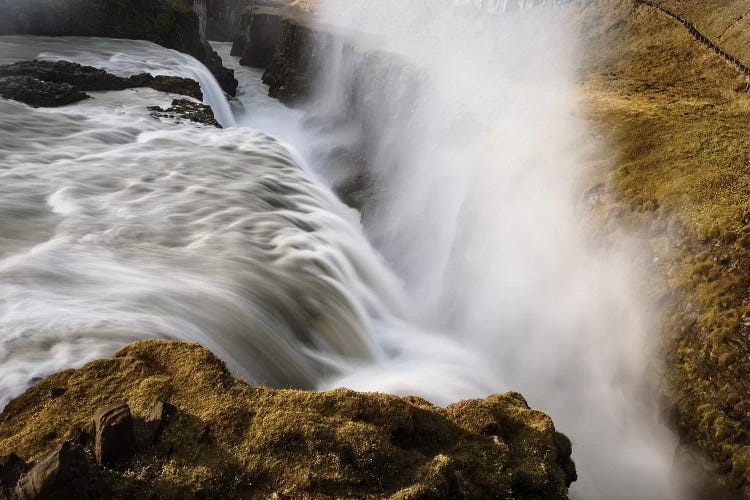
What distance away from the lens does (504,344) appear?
1472 centimetres

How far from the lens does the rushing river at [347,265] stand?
33.6 feet

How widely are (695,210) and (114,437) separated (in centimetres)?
1151

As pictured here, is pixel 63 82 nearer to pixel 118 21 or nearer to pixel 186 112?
pixel 186 112

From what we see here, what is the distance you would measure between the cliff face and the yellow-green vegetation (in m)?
34.7

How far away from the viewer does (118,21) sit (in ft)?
130

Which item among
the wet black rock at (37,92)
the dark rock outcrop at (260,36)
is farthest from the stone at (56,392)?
the dark rock outcrop at (260,36)

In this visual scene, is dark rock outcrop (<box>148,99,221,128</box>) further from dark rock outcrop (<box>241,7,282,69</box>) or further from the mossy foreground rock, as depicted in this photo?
dark rock outcrop (<box>241,7,282,69</box>)

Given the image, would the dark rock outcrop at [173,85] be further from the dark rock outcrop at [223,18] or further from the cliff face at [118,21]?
the dark rock outcrop at [223,18]

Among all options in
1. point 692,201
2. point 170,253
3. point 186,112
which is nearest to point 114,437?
point 170,253

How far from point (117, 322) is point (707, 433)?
1029 cm

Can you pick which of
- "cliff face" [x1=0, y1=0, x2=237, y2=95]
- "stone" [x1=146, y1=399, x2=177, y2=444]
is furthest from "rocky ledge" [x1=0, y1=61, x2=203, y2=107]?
"stone" [x1=146, y1=399, x2=177, y2=444]

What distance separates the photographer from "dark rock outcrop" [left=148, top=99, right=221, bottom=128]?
25328 mm

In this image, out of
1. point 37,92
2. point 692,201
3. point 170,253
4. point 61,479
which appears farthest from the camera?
point 37,92

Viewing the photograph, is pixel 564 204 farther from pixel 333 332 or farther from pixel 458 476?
pixel 458 476
